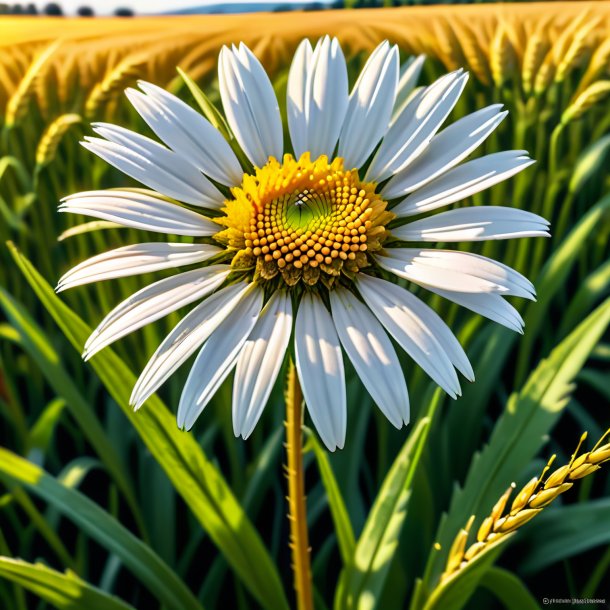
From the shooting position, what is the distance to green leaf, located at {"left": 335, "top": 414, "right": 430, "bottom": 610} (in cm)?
43

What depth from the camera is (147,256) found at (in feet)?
1.03

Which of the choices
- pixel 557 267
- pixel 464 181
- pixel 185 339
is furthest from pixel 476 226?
pixel 557 267

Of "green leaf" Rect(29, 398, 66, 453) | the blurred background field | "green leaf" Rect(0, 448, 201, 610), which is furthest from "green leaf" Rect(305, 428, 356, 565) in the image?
"green leaf" Rect(29, 398, 66, 453)

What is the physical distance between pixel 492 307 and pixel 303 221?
0.09 metres

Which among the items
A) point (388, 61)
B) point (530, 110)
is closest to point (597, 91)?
point (530, 110)

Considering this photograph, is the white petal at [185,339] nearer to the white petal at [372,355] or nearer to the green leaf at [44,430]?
the white petal at [372,355]

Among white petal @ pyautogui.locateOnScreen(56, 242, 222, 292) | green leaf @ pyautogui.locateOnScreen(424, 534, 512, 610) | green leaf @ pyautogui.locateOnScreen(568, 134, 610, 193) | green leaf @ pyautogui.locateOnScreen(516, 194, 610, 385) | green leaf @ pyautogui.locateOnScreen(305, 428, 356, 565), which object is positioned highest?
white petal @ pyautogui.locateOnScreen(56, 242, 222, 292)

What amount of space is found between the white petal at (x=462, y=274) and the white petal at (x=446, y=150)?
0.12 feet

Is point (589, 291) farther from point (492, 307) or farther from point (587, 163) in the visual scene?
point (492, 307)

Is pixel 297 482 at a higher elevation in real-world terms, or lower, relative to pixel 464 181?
lower

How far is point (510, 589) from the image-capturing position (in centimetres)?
46

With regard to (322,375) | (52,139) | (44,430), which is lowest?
(44,430)

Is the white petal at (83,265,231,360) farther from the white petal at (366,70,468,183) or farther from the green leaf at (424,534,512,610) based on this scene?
the green leaf at (424,534,512,610)

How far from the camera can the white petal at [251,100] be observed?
348mm
